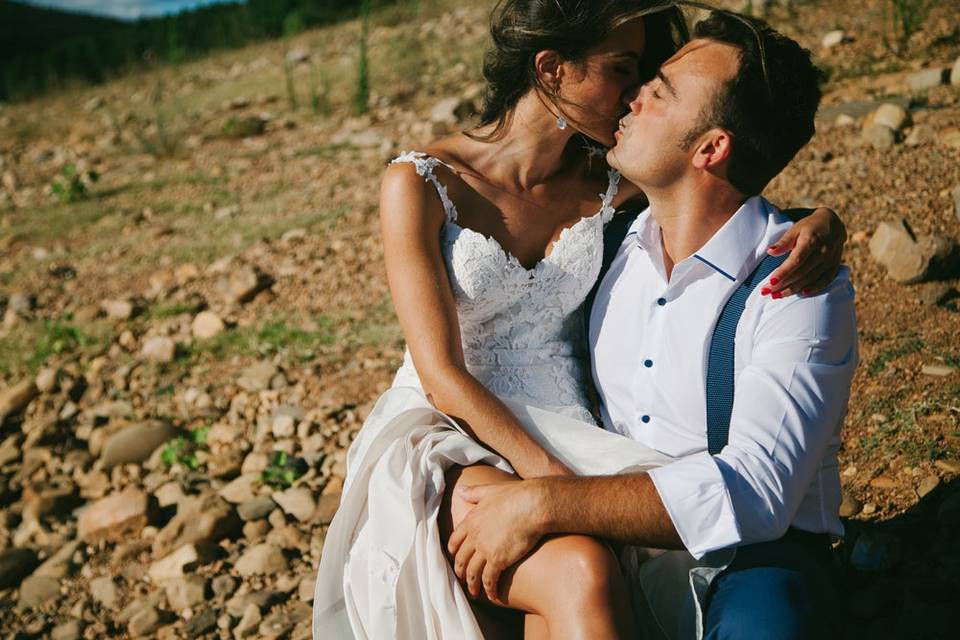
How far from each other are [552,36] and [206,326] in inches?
141

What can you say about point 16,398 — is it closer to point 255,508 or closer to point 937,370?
point 255,508

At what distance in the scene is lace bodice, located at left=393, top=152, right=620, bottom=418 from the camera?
2.81m

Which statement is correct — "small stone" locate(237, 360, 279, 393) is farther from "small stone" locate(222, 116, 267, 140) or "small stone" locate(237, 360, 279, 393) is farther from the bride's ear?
"small stone" locate(222, 116, 267, 140)

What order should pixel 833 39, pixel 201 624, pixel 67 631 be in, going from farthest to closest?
pixel 833 39 → pixel 67 631 → pixel 201 624

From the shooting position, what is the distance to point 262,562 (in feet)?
12.1

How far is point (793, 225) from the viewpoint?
237 cm

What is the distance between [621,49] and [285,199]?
521cm

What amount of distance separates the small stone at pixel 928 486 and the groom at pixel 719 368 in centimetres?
85

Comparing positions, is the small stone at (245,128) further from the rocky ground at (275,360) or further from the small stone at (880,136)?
the small stone at (880,136)

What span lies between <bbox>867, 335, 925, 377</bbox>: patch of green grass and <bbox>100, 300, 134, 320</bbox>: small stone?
471 cm

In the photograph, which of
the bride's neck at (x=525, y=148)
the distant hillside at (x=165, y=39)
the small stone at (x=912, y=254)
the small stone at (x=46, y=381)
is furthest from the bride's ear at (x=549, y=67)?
the distant hillside at (x=165, y=39)

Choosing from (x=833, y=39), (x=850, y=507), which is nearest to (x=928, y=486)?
(x=850, y=507)

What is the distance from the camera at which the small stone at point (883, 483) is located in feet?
9.93

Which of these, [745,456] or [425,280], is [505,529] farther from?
[425,280]
